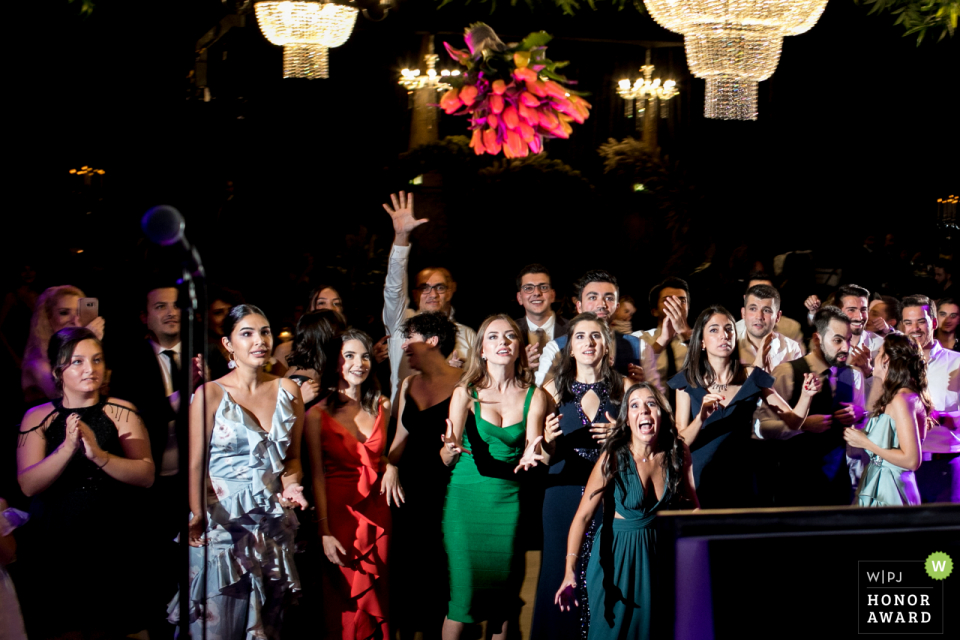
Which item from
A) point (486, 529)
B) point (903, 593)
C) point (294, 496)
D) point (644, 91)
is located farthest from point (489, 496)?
point (644, 91)

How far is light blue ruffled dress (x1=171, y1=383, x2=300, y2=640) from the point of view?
3291 millimetres

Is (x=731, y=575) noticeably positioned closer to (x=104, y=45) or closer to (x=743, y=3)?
(x=743, y=3)

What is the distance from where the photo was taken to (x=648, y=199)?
9031 millimetres

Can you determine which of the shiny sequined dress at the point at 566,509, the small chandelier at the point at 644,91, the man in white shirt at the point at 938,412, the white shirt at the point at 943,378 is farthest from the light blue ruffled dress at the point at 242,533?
the small chandelier at the point at 644,91

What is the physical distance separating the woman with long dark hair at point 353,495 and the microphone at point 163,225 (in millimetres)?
1658

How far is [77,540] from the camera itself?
325cm

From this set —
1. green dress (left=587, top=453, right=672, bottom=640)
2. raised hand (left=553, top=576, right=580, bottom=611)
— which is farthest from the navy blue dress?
raised hand (left=553, top=576, right=580, bottom=611)

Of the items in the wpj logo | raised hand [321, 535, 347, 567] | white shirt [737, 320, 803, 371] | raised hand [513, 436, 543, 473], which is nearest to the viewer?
the wpj logo

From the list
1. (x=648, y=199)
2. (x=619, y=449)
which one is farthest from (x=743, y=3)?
(x=648, y=199)

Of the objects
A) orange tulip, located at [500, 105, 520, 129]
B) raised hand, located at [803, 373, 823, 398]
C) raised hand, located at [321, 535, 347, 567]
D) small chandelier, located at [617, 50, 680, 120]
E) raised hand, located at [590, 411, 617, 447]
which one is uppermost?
small chandelier, located at [617, 50, 680, 120]

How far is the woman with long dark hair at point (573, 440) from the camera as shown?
3.46m

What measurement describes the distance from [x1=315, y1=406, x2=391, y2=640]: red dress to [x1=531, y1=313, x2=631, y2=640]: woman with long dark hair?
26.3 inches

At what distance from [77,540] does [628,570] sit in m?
2.07

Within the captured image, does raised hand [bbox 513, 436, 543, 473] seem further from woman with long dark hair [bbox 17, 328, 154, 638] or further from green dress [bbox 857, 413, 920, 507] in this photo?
green dress [bbox 857, 413, 920, 507]
